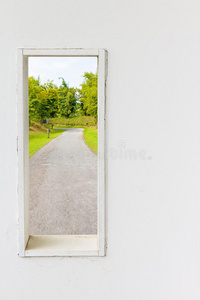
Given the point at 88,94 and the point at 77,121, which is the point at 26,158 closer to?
the point at 88,94

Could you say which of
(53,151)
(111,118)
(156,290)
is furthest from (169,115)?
(53,151)

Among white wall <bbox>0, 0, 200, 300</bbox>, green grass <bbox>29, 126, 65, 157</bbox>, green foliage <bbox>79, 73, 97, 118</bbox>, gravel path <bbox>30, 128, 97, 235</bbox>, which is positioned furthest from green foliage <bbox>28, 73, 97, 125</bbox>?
white wall <bbox>0, 0, 200, 300</bbox>

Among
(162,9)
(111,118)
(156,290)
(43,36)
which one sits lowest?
(156,290)

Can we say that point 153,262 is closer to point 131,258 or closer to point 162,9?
point 131,258

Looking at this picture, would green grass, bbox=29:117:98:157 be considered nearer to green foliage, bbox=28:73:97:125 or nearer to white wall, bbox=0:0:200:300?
green foliage, bbox=28:73:97:125

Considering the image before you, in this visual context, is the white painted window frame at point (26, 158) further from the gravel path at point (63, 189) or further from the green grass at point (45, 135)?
the green grass at point (45, 135)

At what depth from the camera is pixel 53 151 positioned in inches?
404

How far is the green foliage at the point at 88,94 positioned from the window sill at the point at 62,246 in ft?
28.4

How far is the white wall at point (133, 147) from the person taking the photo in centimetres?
171

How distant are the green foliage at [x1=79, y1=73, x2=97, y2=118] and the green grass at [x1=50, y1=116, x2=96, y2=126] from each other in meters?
0.35

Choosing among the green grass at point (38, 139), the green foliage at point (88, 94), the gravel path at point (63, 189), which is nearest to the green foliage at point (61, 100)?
the green foliage at point (88, 94)

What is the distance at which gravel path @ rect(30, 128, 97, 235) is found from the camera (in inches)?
201

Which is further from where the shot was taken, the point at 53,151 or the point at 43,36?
the point at 53,151

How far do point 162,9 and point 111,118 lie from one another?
0.72m
